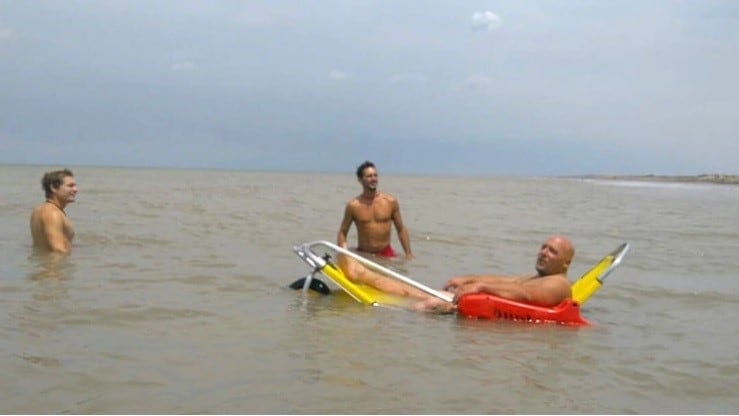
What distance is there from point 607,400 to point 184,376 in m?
2.37

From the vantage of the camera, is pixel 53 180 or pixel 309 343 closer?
pixel 309 343

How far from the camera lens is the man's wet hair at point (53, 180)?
892 cm

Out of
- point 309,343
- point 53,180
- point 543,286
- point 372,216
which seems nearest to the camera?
point 309,343

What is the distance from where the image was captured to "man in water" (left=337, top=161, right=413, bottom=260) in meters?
10.3

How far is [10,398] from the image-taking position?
402 centimetres

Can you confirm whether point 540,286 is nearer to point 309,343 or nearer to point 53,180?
point 309,343

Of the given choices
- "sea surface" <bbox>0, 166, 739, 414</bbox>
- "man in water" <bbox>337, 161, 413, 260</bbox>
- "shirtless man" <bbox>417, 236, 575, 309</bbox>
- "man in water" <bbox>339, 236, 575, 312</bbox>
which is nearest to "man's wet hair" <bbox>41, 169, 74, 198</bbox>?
"sea surface" <bbox>0, 166, 739, 414</bbox>

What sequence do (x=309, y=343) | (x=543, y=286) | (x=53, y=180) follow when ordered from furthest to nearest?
(x=53, y=180)
(x=543, y=286)
(x=309, y=343)

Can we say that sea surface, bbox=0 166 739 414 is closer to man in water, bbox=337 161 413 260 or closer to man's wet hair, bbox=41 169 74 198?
man in water, bbox=337 161 413 260

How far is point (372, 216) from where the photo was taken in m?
10.5

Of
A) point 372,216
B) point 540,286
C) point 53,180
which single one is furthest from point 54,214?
point 540,286

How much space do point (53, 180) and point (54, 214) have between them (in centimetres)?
38

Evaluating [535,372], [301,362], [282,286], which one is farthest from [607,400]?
[282,286]

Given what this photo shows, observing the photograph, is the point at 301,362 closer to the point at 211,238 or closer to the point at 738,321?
the point at 738,321
